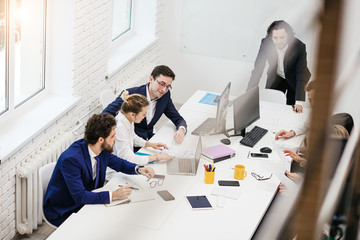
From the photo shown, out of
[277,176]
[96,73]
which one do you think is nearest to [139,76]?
[96,73]

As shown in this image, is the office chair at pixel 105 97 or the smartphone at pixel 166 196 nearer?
the smartphone at pixel 166 196

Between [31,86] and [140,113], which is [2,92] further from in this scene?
[140,113]

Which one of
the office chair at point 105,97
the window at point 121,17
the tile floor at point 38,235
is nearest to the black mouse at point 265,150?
the office chair at point 105,97

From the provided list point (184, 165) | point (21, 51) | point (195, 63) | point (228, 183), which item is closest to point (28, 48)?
point (21, 51)

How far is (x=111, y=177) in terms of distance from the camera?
3594 mm

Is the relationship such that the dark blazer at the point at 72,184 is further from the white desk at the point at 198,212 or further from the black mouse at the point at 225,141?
the black mouse at the point at 225,141

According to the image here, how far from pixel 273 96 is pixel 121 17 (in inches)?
79.0

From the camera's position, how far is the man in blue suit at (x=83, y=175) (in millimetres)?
2969

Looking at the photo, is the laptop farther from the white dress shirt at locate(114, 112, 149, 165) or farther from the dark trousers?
the dark trousers

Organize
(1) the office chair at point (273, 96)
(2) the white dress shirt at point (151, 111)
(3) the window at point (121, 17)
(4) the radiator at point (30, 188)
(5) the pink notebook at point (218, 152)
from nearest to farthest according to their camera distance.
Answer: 1. (4) the radiator at point (30, 188)
2. (5) the pink notebook at point (218, 152)
3. (2) the white dress shirt at point (151, 111)
4. (1) the office chair at point (273, 96)
5. (3) the window at point (121, 17)

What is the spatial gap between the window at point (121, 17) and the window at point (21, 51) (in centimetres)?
153

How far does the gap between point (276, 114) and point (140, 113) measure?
5.23ft

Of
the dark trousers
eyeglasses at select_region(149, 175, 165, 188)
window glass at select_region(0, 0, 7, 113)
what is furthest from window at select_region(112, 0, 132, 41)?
eyeglasses at select_region(149, 175, 165, 188)

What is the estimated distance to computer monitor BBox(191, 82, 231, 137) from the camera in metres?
4.02
